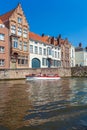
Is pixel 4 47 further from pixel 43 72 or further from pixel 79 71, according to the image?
pixel 79 71

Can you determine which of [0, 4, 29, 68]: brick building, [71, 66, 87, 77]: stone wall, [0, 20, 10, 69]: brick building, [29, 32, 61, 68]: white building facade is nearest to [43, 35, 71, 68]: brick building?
[29, 32, 61, 68]: white building facade

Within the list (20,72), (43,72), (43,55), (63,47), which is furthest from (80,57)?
(20,72)

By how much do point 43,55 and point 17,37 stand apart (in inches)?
478

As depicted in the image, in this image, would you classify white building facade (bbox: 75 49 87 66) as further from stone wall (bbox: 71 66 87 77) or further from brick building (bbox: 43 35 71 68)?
stone wall (bbox: 71 66 87 77)

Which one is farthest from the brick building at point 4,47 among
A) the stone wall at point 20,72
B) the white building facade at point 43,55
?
the white building facade at point 43,55

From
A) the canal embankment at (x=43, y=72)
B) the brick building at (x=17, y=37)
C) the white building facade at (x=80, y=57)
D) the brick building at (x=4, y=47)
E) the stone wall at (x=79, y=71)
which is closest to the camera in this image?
the canal embankment at (x=43, y=72)

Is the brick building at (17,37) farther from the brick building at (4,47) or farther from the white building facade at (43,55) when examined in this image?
the white building facade at (43,55)

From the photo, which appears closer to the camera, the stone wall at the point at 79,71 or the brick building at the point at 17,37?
the brick building at the point at 17,37

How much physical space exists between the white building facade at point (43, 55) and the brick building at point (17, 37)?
2.58 metres

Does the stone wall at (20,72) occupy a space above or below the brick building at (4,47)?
below

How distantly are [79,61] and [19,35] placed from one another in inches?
1568

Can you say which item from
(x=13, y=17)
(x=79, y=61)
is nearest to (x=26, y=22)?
(x=13, y=17)

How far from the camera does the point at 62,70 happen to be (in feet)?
178

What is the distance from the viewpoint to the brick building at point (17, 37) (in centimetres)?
4710
